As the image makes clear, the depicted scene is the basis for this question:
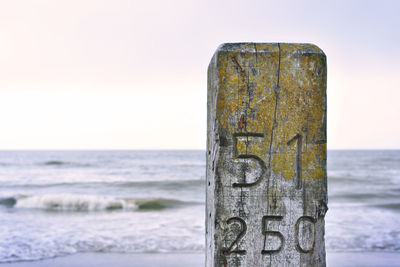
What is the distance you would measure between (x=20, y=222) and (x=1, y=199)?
594 centimetres

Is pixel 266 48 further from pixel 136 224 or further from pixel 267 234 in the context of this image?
pixel 136 224

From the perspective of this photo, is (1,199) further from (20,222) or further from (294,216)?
(294,216)

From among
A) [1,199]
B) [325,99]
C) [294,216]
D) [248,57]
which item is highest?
[248,57]

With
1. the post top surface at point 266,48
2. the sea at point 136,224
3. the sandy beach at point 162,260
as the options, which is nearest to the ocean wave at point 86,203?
the sea at point 136,224

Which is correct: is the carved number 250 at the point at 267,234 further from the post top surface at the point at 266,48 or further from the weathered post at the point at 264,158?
the post top surface at the point at 266,48

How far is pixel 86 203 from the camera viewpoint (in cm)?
1270

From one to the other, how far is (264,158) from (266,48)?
1.46 feet

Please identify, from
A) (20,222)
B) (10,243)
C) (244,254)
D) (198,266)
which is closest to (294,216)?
(244,254)

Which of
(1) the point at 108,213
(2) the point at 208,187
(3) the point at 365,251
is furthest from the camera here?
(1) the point at 108,213

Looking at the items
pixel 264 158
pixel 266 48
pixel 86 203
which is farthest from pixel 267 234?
pixel 86 203

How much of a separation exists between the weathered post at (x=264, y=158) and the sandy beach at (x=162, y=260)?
4304 millimetres

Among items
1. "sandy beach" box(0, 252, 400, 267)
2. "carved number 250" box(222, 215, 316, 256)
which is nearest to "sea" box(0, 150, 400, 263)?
"sandy beach" box(0, 252, 400, 267)

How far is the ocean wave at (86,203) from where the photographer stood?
1186cm

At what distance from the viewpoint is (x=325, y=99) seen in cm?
150
